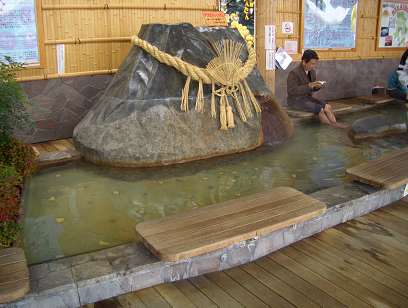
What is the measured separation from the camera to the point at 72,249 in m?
2.81

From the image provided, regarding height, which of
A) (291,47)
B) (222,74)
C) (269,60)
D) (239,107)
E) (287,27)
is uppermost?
(287,27)

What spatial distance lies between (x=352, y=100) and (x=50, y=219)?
7.10 metres

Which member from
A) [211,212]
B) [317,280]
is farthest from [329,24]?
[317,280]

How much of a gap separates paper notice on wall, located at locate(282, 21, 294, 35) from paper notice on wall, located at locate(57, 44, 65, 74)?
4019 mm

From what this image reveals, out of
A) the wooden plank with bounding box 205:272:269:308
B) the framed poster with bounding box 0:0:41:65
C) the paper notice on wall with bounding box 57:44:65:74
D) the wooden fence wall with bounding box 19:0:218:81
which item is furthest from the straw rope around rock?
the wooden plank with bounding box 205:272:269:308

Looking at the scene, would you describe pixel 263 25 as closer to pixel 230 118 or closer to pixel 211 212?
pixel 230 118

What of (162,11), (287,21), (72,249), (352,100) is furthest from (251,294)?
(352,100)

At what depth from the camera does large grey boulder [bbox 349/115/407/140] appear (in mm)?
5809

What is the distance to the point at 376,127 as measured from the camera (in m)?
5.95

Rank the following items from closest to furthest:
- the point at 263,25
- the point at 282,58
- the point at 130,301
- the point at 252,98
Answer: the point at 130,301 → the point at 252,98 → the point at 263,25 → the point at 282,58

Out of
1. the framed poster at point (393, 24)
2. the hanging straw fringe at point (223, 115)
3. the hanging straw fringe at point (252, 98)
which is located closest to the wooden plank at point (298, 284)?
the hanging straw fringe at point (223, 115)

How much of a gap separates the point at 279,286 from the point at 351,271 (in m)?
0.50

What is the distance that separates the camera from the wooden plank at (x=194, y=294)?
2271 mm

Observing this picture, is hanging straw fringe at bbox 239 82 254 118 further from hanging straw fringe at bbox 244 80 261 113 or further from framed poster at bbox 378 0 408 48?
framed poster at bbox 378 0 408 48
